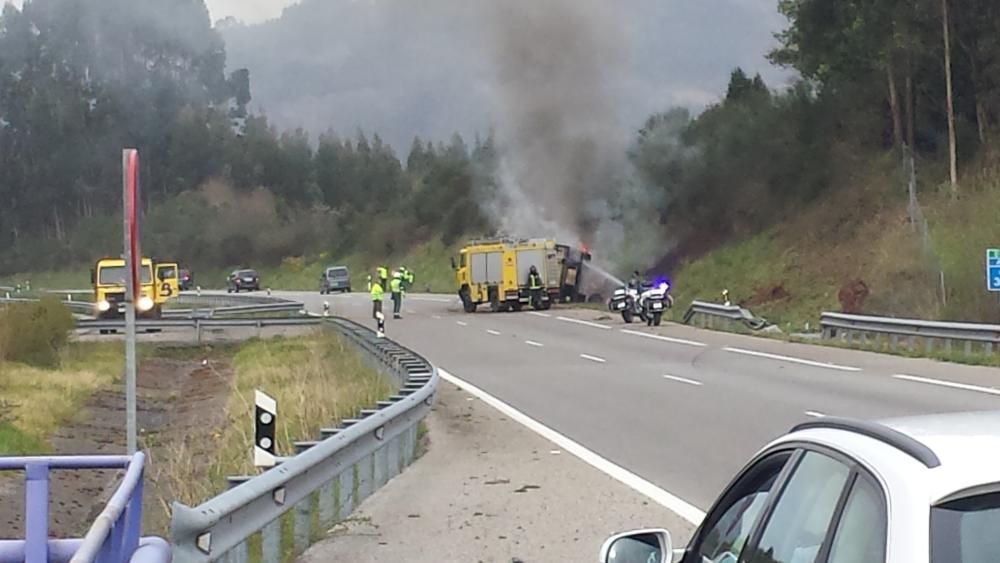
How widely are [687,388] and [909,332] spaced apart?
746 centimetres

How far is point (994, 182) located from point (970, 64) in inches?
341

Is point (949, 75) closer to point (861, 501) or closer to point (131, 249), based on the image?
point (131, 249)

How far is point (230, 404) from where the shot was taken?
74.2ft

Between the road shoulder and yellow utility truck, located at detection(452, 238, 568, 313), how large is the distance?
33.2m

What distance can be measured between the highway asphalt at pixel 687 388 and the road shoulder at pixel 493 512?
63 centimetres

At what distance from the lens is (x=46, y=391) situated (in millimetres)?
26844

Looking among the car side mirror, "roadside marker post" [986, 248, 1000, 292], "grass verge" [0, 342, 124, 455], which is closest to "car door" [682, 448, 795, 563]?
the car side mirror

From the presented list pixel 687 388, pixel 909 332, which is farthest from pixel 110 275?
pixel 687 388

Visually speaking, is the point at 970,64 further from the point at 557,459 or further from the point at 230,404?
the point at 557,459

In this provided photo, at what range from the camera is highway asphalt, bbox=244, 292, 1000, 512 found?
42.5 ft

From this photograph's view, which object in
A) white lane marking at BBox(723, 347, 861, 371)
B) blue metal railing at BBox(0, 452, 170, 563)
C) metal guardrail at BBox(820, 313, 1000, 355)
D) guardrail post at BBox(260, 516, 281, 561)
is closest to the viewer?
blue metal railing at BBox(0, 452, 170, 563)

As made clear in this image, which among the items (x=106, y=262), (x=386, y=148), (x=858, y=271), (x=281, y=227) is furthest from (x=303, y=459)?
(x=386, y=148)

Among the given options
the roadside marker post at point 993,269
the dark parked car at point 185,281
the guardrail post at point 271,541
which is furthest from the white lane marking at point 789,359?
the dark parked car at point 185,281

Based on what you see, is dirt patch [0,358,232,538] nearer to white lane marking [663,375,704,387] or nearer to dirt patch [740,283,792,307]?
white lane marking [663,375,704,387]
